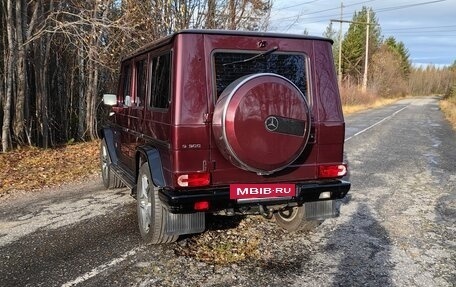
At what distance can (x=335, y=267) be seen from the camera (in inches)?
156

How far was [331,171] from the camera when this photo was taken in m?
4.35

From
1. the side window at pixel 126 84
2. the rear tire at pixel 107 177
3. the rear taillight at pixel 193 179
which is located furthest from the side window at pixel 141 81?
the rear tire at pixel 107 177

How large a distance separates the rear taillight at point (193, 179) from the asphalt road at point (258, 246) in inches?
29.6

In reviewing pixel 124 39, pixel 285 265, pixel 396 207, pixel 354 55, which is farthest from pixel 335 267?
pixel 354 55

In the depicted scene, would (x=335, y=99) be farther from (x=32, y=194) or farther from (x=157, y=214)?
(x=32, y=194)

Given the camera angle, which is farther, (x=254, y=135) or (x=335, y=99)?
(x=335, y=99)

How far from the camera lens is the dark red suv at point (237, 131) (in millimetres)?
3734

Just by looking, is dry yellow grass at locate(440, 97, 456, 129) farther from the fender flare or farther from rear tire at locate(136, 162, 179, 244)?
the fender flare

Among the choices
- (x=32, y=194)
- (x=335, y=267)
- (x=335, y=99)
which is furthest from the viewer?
(x=32, y=194)

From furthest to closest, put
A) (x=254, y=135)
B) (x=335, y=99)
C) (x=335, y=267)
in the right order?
(x=335, y=99), (x=335, y=267), (x=254, y=135)

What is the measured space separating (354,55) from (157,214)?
62632 millimetres

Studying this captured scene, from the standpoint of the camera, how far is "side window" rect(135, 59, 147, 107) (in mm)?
4979

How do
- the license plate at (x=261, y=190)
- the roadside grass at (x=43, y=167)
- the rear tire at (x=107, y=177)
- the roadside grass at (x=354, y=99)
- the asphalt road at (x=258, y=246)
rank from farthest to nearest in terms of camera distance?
the roadside grass at (x=354, y=99) < the roadside grass at (x=43, y=167) < the rear tire at (x=107, y=177) < the license plate at (x=261, y=190) < the asphalt road at (x=258, y=246)

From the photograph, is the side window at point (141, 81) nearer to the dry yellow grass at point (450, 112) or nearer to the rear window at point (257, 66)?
the rear window at point (257, 66)
